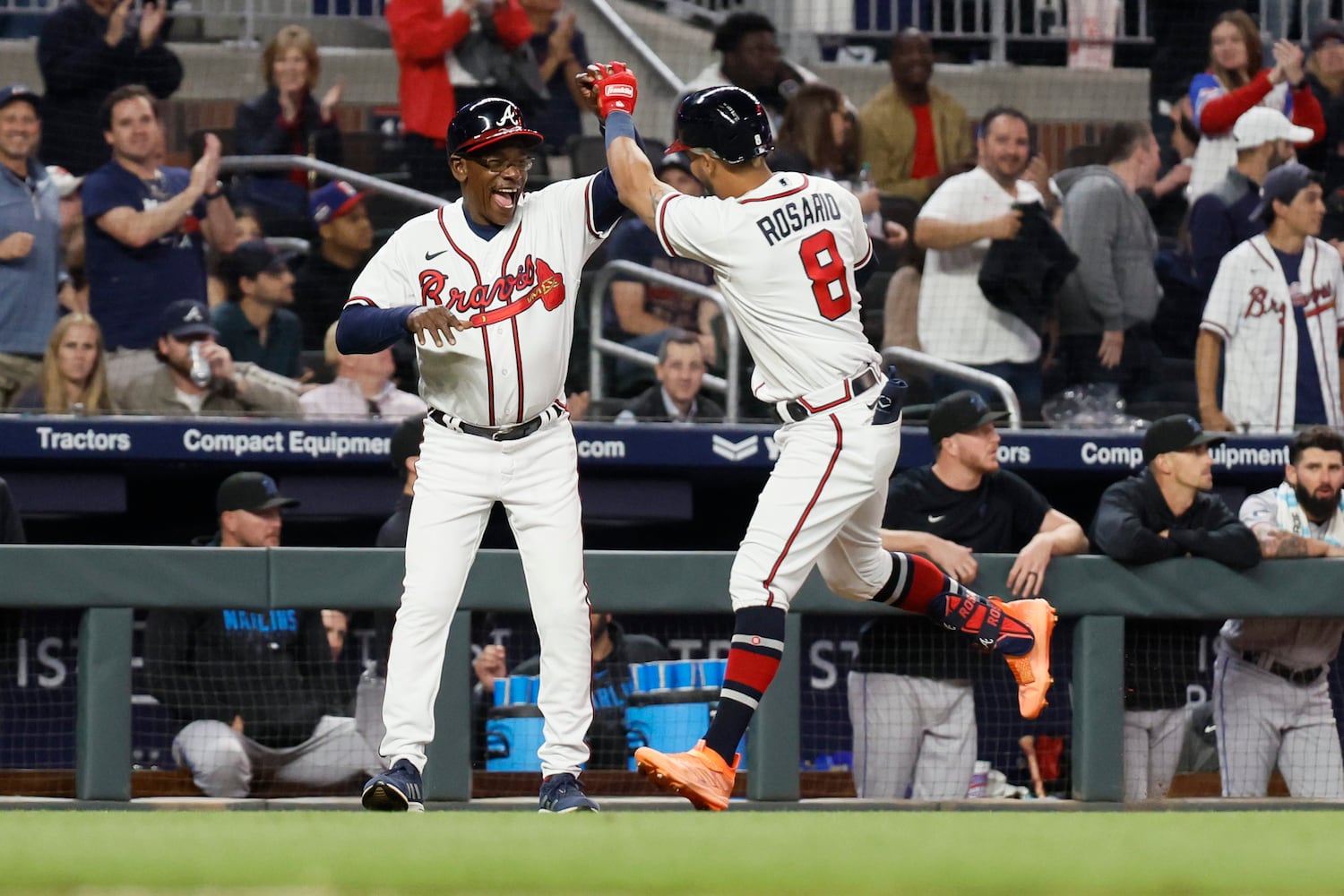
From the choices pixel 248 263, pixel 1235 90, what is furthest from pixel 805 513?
pixel 1235 90

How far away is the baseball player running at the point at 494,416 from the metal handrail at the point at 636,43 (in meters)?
4.47

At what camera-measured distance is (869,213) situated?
8109mm

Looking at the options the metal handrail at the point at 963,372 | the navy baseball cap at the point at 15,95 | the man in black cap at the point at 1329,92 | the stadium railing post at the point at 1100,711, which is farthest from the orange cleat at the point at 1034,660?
the man in black cap at the point at 1329,92

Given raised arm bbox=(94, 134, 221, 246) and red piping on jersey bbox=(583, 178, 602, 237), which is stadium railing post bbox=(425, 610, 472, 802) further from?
raised arm bbox=(94, 134, 221, 246)

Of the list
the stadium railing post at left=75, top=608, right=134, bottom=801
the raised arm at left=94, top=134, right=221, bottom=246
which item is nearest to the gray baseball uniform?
the stadium railing post at left=75, top=608, right=134, bottom=801

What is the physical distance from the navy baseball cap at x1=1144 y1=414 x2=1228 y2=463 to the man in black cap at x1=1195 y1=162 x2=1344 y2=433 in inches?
63.2

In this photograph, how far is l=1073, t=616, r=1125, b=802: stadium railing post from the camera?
5.88 m

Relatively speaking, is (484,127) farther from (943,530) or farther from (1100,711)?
(1100,711)

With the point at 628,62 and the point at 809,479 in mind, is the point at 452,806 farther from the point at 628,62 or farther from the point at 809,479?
the point at 628,62

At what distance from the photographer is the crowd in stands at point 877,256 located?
6.40 meters

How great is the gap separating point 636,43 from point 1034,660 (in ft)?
16.4

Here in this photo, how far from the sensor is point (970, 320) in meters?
7.80

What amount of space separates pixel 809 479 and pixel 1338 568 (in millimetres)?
2124

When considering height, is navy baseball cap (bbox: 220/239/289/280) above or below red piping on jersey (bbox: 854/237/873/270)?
above
